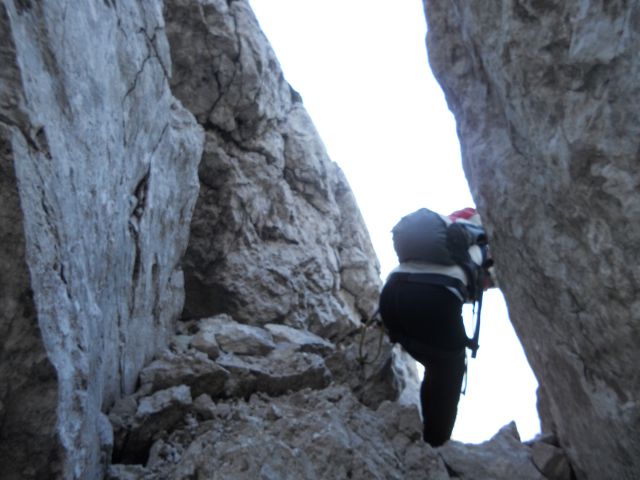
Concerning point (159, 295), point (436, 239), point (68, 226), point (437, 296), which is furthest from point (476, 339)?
point (68, 226)

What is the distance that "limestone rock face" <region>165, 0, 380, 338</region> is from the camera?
11.2m

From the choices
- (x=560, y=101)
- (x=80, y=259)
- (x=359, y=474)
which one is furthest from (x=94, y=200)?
(x=560, y=101)

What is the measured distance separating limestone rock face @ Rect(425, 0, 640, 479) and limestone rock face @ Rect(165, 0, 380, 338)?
6.32m

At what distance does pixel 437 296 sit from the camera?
6.35 m

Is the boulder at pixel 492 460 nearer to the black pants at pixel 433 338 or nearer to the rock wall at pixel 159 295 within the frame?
the rock wall at pixel 159 295

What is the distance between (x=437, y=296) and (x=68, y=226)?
3.80 metres

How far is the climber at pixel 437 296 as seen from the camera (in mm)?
6391

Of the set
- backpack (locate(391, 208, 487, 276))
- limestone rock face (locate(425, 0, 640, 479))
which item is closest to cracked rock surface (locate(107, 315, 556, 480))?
limestone rock face (locate(425, 0, 640, 479))

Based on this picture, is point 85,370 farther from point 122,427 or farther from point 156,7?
point 156,7

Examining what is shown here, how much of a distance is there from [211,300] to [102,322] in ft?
20.2

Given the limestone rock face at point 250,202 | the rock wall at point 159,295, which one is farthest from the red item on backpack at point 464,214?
the limestone rock face at point 250,202

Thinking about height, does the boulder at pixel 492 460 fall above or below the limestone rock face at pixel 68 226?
below

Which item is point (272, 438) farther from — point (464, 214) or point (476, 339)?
point (464, 214)

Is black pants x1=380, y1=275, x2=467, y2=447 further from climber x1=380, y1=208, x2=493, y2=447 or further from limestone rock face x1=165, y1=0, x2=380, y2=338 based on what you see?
limestone rock face x1=165, y1=0, x2=380, y2=338
